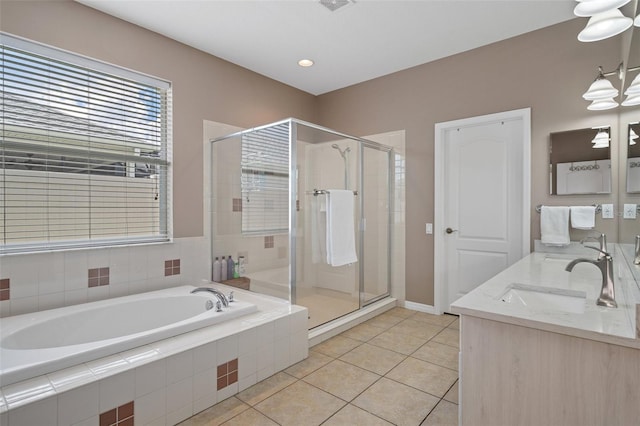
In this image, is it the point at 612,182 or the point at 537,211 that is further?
the point at 537,211

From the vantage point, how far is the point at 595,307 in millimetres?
1308

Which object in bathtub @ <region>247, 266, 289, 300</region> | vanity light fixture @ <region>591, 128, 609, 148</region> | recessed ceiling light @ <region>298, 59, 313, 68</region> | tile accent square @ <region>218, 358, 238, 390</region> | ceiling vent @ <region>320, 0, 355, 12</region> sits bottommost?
tile accent square @ <region>218, 358, 238, 390</region>

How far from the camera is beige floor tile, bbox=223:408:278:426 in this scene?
5.53ft

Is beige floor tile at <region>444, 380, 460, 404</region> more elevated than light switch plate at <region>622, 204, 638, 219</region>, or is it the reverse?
light switch plate at <region>622, 204, 638, 219</region>

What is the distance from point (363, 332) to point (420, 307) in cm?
86

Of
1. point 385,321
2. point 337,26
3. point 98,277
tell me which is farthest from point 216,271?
point 337,26

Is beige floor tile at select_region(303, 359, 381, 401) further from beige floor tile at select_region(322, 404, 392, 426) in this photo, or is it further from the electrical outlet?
the electrical outlet

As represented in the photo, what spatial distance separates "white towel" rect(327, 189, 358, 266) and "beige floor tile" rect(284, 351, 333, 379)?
81 cm

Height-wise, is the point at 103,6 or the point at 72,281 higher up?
the point at 103,6

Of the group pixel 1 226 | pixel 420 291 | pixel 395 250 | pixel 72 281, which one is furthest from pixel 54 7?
pixel 420 291

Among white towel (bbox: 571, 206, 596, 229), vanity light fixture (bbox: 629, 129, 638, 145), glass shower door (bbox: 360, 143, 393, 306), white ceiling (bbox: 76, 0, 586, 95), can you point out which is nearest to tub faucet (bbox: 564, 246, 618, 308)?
vanity light fixture (bbox: 629, 129, 638, 145)

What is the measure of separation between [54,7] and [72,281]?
1855mm

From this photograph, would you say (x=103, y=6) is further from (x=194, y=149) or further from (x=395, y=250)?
(x=395, y=250)

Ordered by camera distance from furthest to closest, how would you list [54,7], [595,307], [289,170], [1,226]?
[289,170] < [54,7] < [1,226] < [595,307]
